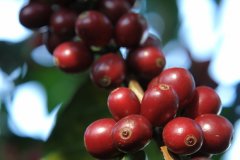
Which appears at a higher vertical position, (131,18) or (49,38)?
(131,18)

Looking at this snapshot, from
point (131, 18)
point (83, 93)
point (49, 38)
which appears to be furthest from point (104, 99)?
point (131, 18)

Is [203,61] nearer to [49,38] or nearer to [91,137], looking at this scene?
[49,38]

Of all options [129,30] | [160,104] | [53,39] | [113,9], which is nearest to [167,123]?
[160,104]

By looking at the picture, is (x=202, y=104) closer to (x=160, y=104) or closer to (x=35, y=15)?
(x=160, y=104)

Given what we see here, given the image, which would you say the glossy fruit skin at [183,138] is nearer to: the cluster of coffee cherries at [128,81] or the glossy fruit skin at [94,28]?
the cluster of coffee cherries at [128,81]

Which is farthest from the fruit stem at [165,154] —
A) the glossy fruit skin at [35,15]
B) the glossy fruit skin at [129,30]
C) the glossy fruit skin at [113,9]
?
the glossy fruit skin at [35,15]

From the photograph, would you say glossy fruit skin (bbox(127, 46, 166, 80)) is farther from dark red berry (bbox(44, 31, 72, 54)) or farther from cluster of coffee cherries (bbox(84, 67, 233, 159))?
dark red berry (bbox(44, 31, 72, 54))

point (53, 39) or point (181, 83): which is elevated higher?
point (181, 83)
